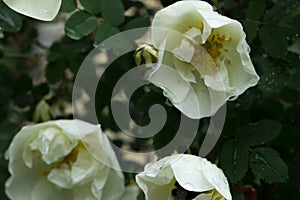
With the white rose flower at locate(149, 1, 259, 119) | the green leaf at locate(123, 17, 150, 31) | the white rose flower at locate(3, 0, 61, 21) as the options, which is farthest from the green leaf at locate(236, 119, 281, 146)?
the white rose flower at locate(3, 0, 61, 21)

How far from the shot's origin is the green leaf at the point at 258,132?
3.65 feet

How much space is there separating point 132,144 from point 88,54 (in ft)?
1.06

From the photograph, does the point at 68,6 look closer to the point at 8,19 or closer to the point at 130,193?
the point at 8,19

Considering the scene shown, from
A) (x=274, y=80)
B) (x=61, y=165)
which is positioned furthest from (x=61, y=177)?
(x=274, y=80)

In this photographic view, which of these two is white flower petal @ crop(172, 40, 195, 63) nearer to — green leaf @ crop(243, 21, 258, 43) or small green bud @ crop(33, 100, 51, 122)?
green leaf @ crop(243, 21, 258, 43)

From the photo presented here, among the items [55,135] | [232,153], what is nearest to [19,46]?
[55,135]

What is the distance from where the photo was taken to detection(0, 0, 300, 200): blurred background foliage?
3.60ft

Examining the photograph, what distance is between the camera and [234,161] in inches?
42.6

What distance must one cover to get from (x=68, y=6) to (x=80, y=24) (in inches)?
1.3

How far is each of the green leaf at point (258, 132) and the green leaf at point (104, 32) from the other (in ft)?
0.82

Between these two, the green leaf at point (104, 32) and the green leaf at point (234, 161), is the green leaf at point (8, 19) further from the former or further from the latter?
the green leaf at point (234, 161)

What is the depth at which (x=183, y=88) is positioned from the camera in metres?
1.01

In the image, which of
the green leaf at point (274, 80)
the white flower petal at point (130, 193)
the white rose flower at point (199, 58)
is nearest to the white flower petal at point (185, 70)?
the white rose flower at point (199, 58)

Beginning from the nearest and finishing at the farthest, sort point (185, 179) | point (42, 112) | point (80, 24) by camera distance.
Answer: point (185, 179), point (80, 24), point (42, 112)
